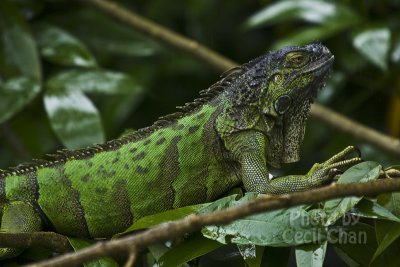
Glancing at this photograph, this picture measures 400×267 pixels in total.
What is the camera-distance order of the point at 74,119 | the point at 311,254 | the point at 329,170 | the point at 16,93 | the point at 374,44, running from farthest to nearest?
the point at 374,44, the point at 16,93, the point at 74,119, the point at 329,170, the point at 311,254

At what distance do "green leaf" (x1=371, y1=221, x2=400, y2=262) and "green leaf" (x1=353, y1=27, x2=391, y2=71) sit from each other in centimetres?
166

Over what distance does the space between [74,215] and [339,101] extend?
2.70 metres

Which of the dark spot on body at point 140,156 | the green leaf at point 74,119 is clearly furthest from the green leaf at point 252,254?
the green leaf at point 74,119

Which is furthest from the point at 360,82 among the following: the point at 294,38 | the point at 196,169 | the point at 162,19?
the point at 196,169

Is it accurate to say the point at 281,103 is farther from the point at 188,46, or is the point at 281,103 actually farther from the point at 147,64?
the point at 147,64

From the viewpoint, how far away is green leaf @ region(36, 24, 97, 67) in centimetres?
385

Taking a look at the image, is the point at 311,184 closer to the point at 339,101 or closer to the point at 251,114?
the point at 251,114

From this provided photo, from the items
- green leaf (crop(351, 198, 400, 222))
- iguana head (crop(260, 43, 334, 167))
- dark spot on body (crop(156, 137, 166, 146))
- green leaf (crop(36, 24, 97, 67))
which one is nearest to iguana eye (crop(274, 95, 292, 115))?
iguana head (crop(260, 43, 334, 167))

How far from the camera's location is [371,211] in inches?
81.2

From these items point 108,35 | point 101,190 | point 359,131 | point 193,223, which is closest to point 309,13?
point 359,131

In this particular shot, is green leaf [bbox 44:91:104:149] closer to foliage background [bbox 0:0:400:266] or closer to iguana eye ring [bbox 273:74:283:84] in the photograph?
foliage background [bbox 0:0:400:266]

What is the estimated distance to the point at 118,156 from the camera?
2717 mm

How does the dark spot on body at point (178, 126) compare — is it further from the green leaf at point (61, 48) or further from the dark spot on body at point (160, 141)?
the green leaf at point (61, 48)

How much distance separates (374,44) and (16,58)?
1.84 m
